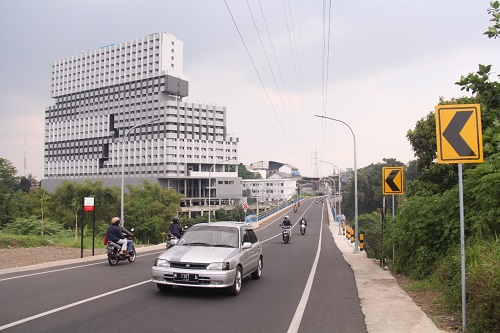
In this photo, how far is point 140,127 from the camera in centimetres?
10981

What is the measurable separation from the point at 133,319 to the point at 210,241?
10.6ft

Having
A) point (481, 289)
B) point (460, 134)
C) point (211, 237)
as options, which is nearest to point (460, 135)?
point (460, 134)

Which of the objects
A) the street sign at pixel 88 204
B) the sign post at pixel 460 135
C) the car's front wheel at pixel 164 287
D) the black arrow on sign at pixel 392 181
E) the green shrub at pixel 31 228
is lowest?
the green shrub at pixel 31 228

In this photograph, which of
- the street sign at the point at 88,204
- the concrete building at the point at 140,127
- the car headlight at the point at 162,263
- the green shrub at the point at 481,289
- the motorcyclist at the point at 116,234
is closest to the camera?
the green shrub at the point at 481,289

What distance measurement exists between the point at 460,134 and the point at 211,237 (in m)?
5.92

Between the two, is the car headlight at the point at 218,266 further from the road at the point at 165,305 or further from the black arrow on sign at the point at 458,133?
the black arrow on sign at the point at 458,133

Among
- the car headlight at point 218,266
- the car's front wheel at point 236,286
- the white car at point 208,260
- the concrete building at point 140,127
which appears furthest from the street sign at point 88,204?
the concrete building at point 140,127

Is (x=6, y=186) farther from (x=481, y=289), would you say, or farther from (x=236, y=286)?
(x=481, y=289)

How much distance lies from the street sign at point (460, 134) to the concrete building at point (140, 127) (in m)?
98.9

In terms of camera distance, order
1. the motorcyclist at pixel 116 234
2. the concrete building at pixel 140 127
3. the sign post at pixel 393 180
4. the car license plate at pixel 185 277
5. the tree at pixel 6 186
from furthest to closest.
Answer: the concrete building at pixel 140 127
the tree at pixel 6 186
the motorcyclist at pixel 116 234
the sign post at pixel 393 180
the car license plate at pixel 185 277

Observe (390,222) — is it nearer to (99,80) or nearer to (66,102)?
(99,80)

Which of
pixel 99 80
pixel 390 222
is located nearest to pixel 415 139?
pixel 390 222

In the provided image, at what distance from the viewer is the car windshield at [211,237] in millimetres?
10289

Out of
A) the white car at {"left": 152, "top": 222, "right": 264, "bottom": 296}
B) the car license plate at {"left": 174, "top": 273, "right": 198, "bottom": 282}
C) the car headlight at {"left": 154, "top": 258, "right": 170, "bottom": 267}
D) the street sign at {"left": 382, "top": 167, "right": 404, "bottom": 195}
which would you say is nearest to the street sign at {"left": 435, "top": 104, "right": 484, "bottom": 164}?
the white car at {"left": 152, "top": 222, "right": 264, "bottom": 296}
